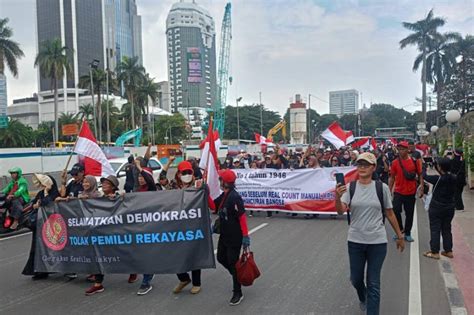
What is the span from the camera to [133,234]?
5.68 meters

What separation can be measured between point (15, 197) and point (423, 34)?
179 ft

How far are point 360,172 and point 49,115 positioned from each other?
143991 millimetres

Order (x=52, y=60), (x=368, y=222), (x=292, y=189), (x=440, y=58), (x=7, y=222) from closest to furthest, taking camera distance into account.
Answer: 1. (x=368, y=222)
2. (x=7, y=222)
3. (x=292, y=189)
4. (x=52, y=60)
5. (x=440, y=58)

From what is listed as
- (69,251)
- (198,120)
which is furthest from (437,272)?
(198,120)

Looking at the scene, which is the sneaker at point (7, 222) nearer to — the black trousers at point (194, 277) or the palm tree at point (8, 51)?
the black trousers at point (194, 277)

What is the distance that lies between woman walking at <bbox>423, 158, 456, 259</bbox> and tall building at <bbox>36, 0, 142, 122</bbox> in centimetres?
12837

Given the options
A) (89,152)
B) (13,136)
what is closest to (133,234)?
(89,152)

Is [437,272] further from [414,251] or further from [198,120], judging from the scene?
[198,120]

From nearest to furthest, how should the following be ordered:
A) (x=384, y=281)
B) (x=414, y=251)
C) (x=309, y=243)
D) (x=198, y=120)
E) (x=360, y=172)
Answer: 1. (x=360, y=172)
2. (x=384, y=281)
3. (x=414, y=251)
4. (x=309, y=243)
5. (x=198, y=120)

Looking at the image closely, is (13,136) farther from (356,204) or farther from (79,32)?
(356,204)

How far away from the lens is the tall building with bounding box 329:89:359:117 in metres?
146

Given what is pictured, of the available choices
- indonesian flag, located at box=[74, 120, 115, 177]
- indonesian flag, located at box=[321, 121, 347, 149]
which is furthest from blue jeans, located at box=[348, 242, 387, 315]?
indonesian flag, located at box=[321, 121, 347, 149]

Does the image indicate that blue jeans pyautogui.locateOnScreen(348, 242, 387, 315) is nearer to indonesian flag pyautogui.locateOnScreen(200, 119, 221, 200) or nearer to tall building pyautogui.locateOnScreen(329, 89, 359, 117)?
indonesian flag pyautogui.locateOnScreen(200, 119, 221, 200)

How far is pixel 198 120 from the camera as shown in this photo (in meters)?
163
